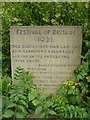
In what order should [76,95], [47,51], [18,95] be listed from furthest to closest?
[47,51], [76,95], [18,95]

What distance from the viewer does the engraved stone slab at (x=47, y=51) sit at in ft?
11.5

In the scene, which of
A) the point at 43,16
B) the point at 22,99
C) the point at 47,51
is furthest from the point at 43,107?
the point at 43,16

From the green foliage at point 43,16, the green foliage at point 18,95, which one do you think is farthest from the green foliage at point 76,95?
the green foliage at point 43,16

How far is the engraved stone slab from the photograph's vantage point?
11.5 feet

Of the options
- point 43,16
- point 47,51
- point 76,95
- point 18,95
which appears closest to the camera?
point 18,95

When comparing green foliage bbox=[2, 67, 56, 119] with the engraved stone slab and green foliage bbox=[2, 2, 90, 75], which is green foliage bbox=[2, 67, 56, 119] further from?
green foliage bbox=[2, 2, 90, 75]

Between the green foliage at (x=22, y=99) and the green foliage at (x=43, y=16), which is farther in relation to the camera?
the green foliage at (x=43, y=16)

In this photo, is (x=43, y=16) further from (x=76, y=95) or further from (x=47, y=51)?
(x=76, y=95)

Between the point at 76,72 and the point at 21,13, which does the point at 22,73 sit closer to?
the point at 76,72

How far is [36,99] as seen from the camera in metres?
3.26

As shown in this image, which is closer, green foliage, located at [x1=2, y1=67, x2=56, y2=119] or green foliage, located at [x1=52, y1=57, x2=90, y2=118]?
green foliage, located at [x1=2, y1=67, x2=56, y2=119]

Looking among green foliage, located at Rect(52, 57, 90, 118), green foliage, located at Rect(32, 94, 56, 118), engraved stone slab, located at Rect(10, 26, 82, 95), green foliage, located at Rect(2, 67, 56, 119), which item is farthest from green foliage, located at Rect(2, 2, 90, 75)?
green foliage, located at Rect(32, 94, 56, 118)

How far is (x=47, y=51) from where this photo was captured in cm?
358

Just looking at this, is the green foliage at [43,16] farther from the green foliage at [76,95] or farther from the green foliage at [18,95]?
the green foliage at [76,95]
